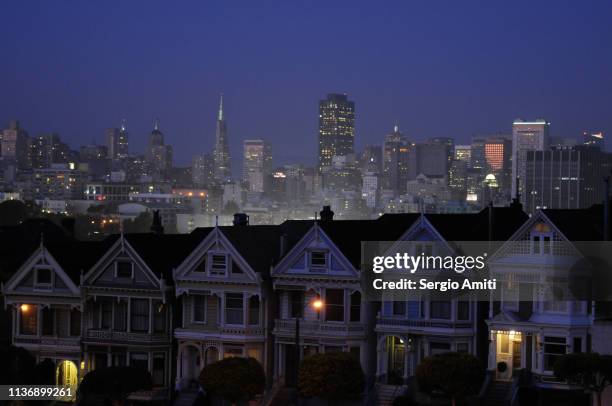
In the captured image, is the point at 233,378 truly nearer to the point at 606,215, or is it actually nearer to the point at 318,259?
the point at 318,259

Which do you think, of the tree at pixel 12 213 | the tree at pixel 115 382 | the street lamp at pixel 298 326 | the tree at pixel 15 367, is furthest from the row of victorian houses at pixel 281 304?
the tree at pixel 12 213

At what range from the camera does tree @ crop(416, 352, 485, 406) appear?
3922 cm

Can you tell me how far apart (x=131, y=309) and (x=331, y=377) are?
8129mm

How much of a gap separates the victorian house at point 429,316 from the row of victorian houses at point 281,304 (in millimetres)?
38

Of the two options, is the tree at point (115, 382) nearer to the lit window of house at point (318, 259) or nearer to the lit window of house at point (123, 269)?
the lit window of house at point (123, 269)

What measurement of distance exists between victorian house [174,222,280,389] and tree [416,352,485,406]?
6.49m

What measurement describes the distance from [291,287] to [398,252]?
3263mm

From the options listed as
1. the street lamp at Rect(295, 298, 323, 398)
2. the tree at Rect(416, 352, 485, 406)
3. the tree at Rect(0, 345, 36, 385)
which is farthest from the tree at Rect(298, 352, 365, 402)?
the tree at Rect(0, 345, 36, 385)

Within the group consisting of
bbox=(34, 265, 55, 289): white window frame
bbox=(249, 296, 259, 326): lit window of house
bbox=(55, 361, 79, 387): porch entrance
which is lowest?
bbox=(55, 361, 79, 387): porch entrance

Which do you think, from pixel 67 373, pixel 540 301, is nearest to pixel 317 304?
pixel 540 301

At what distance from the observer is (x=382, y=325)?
42.9 meters

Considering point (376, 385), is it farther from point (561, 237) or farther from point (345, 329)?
point (561, 237)

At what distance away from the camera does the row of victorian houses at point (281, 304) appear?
134 ft

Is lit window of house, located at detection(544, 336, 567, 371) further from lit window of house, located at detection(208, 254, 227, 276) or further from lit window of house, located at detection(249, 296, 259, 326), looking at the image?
lit window of house, located at detection(208, 254, 227, 276)
